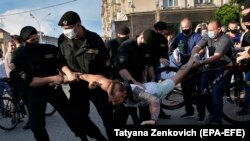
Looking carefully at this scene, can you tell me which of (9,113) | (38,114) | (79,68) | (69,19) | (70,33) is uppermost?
(69,19)

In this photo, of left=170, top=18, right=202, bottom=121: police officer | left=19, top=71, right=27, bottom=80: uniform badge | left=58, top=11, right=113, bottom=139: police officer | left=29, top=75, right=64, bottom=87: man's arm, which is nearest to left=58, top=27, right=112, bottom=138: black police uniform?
left=58, top=11, right=113, bottom=139: police officer

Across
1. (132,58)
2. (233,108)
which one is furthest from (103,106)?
(233,108)

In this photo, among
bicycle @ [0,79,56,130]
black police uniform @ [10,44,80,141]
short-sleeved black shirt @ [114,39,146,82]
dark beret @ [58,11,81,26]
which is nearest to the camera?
dark beret @ [58,11,81,26]

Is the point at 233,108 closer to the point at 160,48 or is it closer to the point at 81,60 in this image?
the point at 160,48

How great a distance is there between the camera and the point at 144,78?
5.82 meters

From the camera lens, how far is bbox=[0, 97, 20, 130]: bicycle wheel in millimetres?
7383

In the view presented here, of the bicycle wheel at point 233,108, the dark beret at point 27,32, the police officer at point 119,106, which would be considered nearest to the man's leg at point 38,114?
the dark beret at point 27,32

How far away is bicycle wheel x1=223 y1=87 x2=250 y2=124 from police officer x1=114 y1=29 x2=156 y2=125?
1.70 meters

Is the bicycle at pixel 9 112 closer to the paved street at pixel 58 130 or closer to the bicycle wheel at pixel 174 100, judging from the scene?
the paved street at pixel 58 130

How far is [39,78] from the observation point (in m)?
4.99

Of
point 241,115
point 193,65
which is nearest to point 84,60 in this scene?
point 193,65

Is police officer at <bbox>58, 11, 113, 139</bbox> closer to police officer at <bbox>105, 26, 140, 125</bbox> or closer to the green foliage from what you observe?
police officer at <bbox>105, 26, 140, 125</bbox>

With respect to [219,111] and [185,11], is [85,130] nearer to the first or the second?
[219,111]

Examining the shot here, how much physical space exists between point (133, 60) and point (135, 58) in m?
0.05
